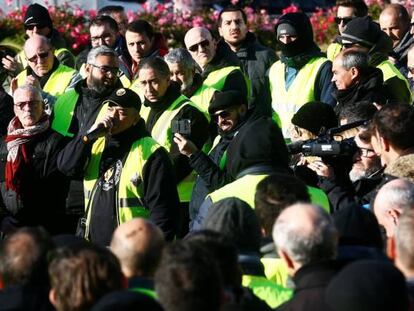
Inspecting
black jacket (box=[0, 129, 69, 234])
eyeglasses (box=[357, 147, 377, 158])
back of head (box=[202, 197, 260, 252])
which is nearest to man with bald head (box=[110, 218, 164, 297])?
back of head (box=[202, 197, 260, 252])

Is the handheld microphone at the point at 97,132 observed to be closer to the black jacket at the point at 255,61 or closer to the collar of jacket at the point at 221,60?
the collar of jacket at the point at 221,60

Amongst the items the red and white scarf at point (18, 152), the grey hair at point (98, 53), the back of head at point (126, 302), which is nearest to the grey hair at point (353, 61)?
the grey hair at point (98, 53)

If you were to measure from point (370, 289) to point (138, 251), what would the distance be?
1320 mm

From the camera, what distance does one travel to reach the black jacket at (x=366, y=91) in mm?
9969

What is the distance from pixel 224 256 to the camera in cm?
581

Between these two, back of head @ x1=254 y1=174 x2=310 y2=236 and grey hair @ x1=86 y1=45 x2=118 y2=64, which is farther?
grey hair @ x1=86 y1=45 x2=118 y2=64

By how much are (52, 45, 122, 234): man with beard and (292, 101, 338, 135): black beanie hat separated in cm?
177

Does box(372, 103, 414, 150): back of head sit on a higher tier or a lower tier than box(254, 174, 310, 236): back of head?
higher

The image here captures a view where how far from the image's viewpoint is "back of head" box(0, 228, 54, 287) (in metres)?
5.97

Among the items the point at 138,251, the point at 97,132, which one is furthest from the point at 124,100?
the point at 138,251

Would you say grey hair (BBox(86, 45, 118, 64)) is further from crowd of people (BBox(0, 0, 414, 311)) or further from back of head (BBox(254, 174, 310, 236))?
back of head (BBox(254, 174, 310, 236))

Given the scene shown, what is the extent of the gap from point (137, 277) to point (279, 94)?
5088mm

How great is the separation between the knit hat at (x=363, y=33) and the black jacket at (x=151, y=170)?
2.55 m

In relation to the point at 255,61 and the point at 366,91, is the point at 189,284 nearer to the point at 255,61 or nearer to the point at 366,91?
the point at 366,91
